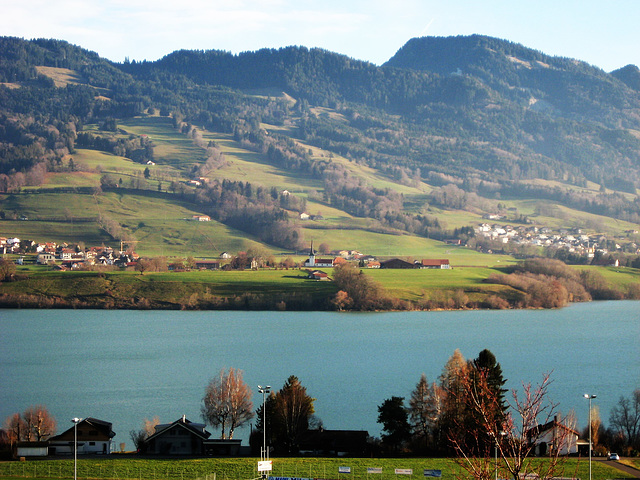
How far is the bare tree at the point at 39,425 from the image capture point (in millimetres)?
27500

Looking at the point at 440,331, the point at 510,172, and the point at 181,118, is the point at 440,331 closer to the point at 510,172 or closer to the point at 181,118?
the point at 181,118

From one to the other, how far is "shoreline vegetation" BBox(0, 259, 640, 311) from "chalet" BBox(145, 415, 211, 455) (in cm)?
4105

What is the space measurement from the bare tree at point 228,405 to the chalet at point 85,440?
135 inches

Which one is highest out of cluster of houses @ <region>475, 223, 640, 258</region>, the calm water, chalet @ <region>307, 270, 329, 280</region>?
cluster of houses @ <region>475, 223, 640, 258</region>

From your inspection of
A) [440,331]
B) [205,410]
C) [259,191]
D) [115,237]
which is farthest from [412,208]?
[205,410]

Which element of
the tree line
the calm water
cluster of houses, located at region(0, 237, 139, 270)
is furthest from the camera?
cluster of houses, located at region(0, 237, 139, 270)

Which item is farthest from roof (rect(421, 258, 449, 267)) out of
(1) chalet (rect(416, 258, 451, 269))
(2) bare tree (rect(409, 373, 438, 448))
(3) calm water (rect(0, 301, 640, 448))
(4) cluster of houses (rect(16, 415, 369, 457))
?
(4) cluster of houses (rect(16, 415, 369, 457))

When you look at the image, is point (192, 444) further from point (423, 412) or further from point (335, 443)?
point (423, 412)

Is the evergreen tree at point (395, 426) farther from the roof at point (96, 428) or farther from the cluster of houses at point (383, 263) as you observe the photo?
the cluster of houses at point (383, 263)

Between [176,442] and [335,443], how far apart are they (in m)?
4.73

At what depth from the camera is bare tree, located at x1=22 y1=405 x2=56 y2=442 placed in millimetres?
27500

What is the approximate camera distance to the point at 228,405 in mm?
28953

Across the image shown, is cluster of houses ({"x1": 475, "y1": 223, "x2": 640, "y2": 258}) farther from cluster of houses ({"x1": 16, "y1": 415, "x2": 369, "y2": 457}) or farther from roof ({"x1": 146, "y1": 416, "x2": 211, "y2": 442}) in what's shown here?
roof ({"x1": 146, "y1": 416, "x2": 211, "y2": 442})

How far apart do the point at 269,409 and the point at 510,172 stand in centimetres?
16646
